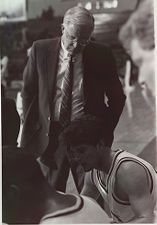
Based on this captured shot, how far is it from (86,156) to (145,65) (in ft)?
1.25

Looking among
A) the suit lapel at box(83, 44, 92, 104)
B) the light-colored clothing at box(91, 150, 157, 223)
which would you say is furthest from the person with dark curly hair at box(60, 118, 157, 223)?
the suit lapel at box(83, 44, 92, 104)

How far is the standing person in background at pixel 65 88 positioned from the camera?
51.6 inches

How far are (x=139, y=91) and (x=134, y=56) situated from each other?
125mm

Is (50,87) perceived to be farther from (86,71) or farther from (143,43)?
(143,43)

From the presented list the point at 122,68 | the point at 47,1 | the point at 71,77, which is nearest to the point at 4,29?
the point at 47,1

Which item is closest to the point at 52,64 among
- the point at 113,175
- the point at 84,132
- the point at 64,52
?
the point at 64,52

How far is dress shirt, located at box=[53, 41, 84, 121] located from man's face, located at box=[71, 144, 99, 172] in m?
0.12

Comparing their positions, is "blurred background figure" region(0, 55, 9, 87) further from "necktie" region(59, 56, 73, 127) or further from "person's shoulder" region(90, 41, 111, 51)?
"person's shoulder" region(90, 41, 111, 51)

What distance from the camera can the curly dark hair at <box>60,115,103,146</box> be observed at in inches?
50.6

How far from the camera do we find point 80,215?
127 cm

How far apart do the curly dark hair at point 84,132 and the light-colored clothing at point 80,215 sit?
7.9 inches

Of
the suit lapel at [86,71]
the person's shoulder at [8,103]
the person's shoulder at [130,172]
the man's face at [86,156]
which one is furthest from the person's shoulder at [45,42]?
the person's shoulder at [130,172]

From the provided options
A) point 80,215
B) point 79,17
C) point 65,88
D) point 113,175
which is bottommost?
point 80,215

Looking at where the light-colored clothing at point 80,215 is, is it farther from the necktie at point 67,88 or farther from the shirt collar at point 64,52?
the shirt collar at point 64,52
